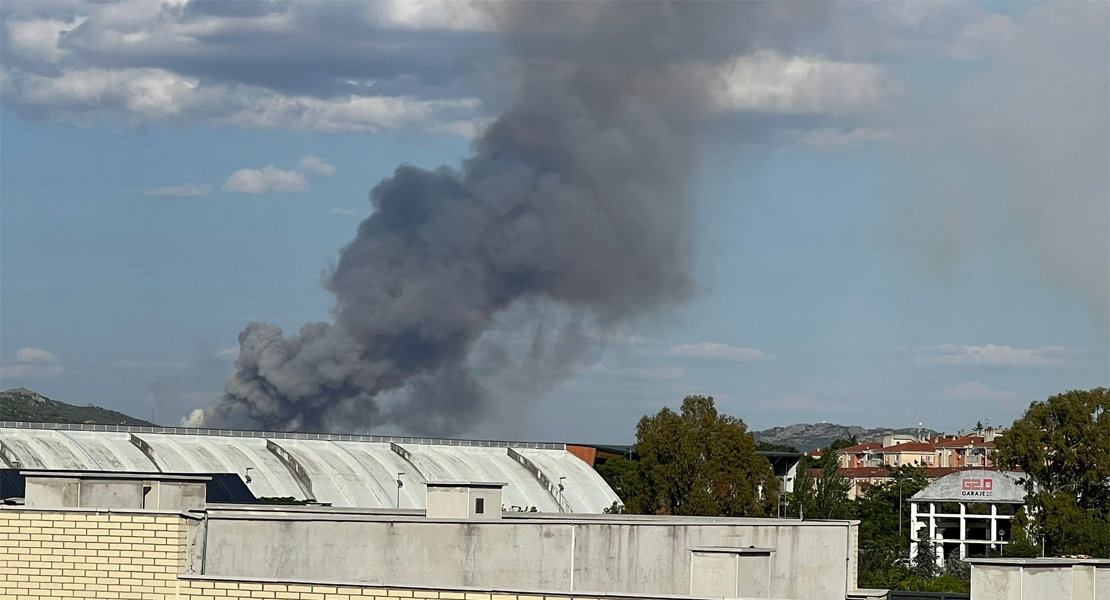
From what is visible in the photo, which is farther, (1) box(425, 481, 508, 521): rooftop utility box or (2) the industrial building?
(1) box(425, 481, 508, 521): rooftop utility box

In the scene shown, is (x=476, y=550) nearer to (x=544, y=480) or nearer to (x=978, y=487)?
(x=978, y=487)

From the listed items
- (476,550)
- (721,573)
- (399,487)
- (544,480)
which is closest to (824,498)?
(544,480)

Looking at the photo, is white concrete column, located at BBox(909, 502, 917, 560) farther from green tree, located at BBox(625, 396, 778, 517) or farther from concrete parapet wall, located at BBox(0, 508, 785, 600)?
concrete parapet wall, located at BBox(0, 508, 785, 600)

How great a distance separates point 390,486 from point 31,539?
2841 inches

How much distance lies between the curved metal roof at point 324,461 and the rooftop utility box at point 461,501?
50610mm

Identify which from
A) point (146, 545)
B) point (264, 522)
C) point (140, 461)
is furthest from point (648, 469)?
point (146, 545)

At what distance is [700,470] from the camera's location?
285 ft

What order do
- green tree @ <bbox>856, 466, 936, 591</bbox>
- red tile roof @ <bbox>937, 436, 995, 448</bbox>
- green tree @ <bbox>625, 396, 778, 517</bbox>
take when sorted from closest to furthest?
green tree @ <bbox>856, 466, 936, 591</bbox> < green tree @ <bbox>625, 396, 778, 517</bbox> < red tile roof @ <bbox>937, 436, 995, 448</bbox>

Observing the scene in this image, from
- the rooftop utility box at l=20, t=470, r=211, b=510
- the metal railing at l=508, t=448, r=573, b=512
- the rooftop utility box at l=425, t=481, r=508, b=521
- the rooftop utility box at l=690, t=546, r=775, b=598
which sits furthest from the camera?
the metal railing at l=508, t=448, r=573, b=512

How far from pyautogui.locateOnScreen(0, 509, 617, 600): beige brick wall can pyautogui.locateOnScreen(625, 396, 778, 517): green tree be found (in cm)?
6720

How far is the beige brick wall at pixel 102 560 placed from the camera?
61.6 feet

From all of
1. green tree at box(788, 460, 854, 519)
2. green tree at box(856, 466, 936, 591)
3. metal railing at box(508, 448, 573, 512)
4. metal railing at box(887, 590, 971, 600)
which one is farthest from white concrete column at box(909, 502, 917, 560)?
metal railing at box(887, 590, 971, 600)

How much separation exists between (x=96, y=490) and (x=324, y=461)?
232 ft

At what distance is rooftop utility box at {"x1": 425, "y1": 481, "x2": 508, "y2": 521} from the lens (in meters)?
28.1
